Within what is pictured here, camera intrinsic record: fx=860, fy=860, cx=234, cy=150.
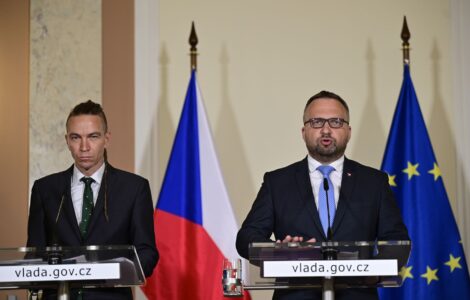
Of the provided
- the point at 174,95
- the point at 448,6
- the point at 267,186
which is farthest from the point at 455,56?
the point at 267,186

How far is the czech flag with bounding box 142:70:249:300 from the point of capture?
559cm

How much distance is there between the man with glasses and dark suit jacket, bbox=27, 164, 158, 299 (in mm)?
504

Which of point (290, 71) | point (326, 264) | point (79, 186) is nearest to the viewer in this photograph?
point (326, 264)

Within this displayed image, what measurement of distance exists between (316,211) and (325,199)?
0.31 ft

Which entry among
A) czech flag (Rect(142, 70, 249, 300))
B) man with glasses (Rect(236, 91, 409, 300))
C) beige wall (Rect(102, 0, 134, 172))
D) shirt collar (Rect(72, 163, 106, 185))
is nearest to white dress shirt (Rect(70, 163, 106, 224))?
shirt collar (Rect(72, 163, 106, 185))

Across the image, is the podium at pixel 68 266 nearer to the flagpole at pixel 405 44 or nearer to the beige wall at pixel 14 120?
the beige wall at pixel 14 120

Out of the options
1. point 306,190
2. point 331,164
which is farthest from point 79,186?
point 331,164

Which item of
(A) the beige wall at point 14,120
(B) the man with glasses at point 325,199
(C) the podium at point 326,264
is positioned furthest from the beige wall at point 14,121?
(C) the podium at point 326,264

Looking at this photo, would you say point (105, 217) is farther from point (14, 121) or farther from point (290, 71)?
point (290, 71)

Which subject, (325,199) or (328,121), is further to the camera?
(328,121)

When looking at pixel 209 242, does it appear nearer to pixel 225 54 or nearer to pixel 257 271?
pixel 225 54

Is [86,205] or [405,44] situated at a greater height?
[405,44]

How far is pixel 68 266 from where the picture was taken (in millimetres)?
3412

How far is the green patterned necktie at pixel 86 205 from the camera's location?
13.7ft
